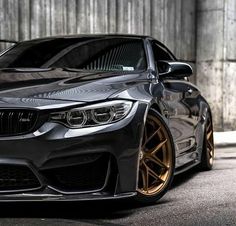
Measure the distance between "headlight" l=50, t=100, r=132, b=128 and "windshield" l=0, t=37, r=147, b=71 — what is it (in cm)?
113

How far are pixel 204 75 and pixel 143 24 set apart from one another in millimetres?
2425

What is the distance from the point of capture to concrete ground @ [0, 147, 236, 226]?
14.6ft

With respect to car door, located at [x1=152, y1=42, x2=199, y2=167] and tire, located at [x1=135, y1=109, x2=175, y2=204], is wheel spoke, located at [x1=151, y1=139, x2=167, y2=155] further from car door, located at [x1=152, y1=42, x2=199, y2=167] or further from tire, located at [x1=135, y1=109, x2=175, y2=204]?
car door, located at [x1=152, y1=42, x2=199, y2=167]

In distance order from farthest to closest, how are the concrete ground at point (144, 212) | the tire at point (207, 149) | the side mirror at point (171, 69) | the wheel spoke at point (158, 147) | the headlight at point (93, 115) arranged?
the tire at point (207, 149)
the side mirror at point (171, 69)
the wheel spoke at point (158, 147)
the concrete ground at point (144, 212)
the headlight at point (93, 115)

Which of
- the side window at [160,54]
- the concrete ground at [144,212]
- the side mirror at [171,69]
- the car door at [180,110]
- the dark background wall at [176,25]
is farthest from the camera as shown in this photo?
the dark background wall at [176,25]

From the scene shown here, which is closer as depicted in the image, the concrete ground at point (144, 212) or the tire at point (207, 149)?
the concrete ground at point (144, 212)

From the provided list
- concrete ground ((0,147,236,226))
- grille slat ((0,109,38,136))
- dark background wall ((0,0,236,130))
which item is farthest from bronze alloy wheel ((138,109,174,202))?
dark background wall ((0,0,236,130))

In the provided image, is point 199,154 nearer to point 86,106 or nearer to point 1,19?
point 86,106

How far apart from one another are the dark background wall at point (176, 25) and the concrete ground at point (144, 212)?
5.75 meters

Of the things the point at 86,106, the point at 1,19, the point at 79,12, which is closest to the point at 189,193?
the point at 86,106

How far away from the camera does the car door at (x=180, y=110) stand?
5652 mm

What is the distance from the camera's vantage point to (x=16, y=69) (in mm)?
5516

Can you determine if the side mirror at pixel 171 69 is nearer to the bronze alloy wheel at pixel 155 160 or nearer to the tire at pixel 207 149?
the bronze alloy wheel at pixel 155 160

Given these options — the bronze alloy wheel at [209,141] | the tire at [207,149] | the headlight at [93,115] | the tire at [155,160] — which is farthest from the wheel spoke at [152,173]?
the bronze alloy wheel at [209,141]
